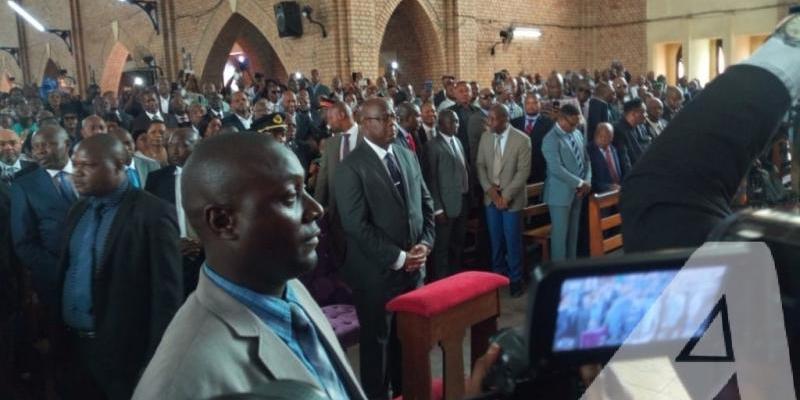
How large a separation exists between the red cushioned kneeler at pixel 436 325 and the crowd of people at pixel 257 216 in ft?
3.14

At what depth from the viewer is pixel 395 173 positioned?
13.4 feet

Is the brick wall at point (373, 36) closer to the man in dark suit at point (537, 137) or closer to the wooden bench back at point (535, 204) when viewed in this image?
the man in dark suit at point (537, 137)

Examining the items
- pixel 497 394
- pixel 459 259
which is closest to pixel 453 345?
pixel 497 394

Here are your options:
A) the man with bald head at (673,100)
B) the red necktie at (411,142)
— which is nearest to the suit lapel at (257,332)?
the red necktie at (411,142)

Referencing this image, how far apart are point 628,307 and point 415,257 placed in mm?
3468

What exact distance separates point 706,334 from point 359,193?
3.34 metres

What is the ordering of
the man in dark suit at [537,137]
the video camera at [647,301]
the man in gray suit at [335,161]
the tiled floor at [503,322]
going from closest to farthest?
→ the video camera at [647,301], the man in gray suit at [335,161], the tiled floor at [503,322], the man in dark suit at [537,137]

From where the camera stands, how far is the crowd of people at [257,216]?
4.92ft

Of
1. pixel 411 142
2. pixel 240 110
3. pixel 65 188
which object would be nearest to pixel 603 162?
pixel 411 142

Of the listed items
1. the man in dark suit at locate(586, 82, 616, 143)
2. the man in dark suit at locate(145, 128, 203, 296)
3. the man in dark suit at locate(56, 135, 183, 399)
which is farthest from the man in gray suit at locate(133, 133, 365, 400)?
the man in dark suit at locate(586, 82, 616, 143)

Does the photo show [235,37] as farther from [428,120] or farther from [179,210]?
[179,210]

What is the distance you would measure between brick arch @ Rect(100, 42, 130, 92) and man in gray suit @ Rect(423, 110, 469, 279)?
588 inches

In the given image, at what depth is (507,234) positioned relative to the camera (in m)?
6.11

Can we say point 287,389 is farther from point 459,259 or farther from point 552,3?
point 552,3
